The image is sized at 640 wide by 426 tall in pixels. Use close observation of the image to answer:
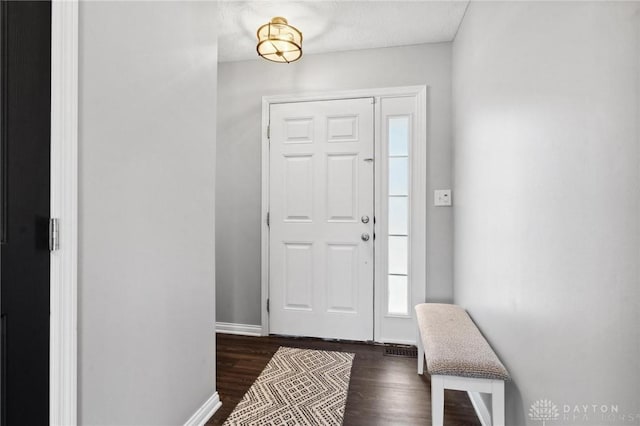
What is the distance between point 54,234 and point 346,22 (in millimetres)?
2198

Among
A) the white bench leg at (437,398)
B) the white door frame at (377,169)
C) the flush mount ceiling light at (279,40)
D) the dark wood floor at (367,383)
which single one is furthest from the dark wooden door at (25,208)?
the white door frame at (377,169)

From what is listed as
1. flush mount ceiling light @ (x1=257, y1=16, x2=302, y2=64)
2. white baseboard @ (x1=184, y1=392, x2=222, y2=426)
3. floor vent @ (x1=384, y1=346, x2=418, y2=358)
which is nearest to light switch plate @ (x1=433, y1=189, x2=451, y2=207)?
floor vent @ (x1=384, y1=346, x2=418, y2=358)

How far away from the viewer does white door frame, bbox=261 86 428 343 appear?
264cm

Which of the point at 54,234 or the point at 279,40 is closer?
the point at 54,234

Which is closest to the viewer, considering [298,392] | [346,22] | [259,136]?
[298,392]

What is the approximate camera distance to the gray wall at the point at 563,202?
2.44 ft

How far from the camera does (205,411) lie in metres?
1.68

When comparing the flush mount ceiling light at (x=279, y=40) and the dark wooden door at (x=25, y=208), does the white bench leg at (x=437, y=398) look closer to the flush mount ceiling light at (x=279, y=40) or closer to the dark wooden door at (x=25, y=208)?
the dark wooden door at (x=25, y=208)

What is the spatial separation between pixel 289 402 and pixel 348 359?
2.18 ft

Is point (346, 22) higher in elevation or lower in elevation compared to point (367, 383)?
higher

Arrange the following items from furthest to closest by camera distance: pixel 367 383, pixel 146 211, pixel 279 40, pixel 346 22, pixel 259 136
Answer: pixel 259 136, pixel 346 22, pixel 279 40, pixel 367 383, pixel 146 211

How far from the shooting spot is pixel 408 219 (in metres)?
2.68

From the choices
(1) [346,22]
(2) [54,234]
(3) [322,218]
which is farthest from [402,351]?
(1) [346,22]

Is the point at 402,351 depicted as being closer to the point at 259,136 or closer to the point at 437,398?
the point at 437,398
